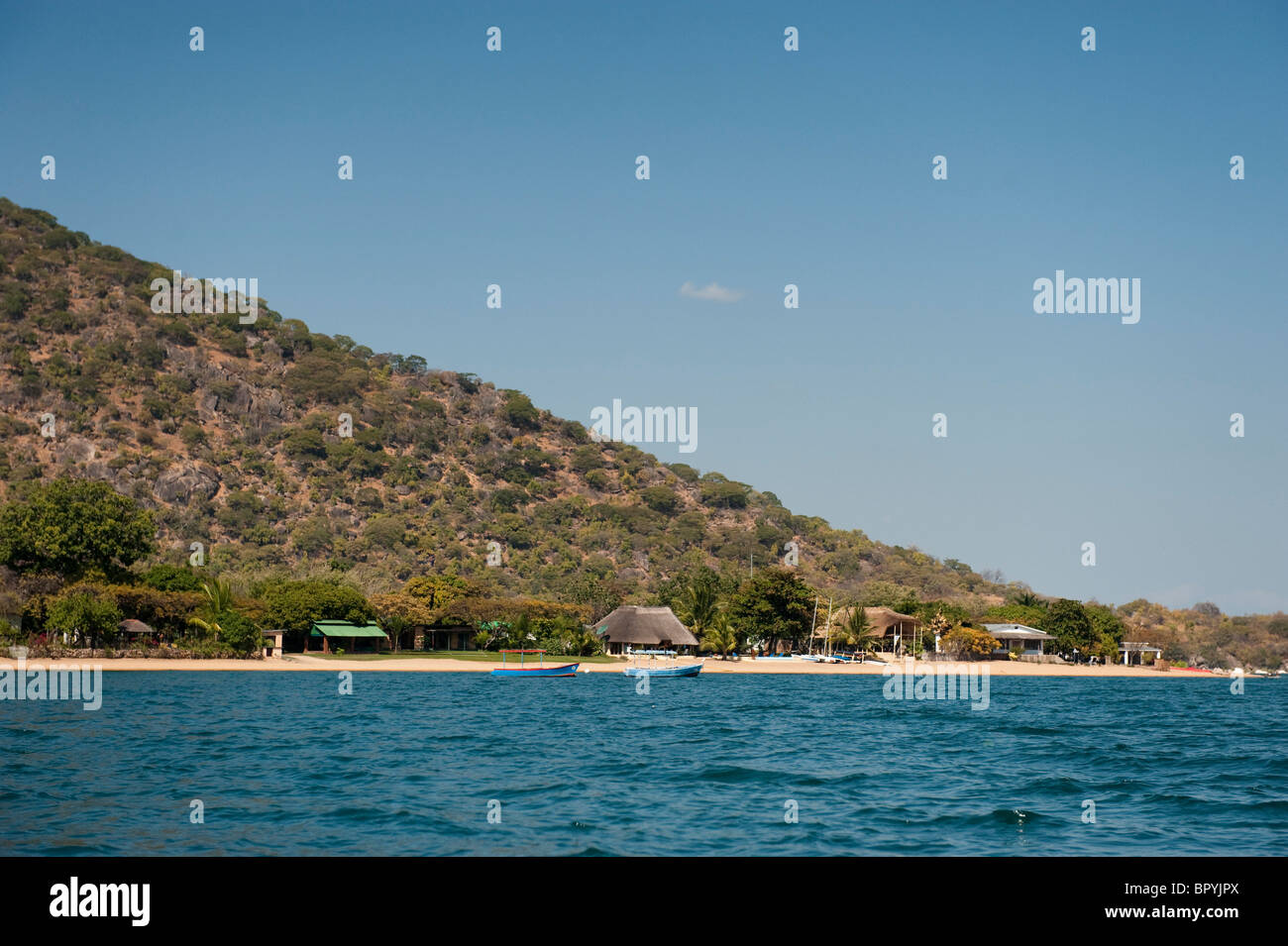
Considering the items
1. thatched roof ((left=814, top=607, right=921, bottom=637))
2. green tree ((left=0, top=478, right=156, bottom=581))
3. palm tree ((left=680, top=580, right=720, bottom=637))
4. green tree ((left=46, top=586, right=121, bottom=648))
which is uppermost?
green tree ((left=0, top=478, right=156, bottom=581))

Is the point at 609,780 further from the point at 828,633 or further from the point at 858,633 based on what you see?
the point at 828,633

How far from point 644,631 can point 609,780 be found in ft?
235

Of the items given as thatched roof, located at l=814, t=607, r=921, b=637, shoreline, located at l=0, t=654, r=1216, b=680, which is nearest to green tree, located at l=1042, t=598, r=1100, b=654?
shoreline, located at l=0, t=654, r=1216, b=680

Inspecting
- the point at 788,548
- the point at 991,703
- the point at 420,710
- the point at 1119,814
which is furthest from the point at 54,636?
the point at 788,548

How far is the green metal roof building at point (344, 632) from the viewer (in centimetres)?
8075

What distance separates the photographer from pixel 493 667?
7869 centimetres

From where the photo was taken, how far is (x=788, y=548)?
188750mm

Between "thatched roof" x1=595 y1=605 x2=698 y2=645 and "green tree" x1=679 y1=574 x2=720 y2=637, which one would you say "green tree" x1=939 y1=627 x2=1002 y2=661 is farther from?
"thatched roof" x1=595 y1=605 x2=698 y2=645

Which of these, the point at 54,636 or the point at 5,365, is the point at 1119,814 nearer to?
the point at 54,636

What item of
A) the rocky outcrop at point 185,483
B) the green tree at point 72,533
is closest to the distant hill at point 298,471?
the rocky outcrop at point 185,483

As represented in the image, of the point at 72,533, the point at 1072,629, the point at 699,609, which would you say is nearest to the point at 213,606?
the point at 72,533

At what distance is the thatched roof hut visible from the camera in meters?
95.5

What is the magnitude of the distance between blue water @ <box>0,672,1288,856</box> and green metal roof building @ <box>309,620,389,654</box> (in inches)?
1268
